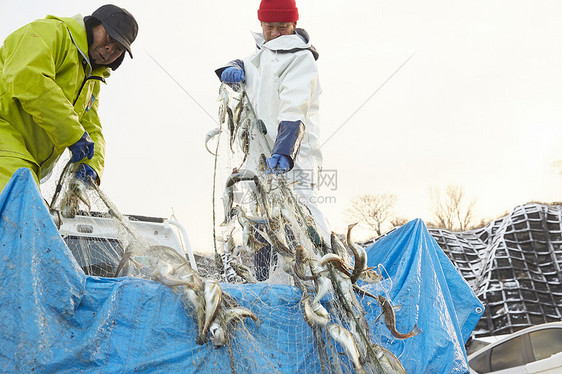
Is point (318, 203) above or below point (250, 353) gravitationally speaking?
above

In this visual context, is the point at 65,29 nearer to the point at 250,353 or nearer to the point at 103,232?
the point at 103,232

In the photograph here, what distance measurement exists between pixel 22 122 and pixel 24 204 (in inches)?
37.5

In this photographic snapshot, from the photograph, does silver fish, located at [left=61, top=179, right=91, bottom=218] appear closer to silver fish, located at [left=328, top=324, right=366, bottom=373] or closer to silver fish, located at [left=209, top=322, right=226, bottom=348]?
silver fish, located at [left=209, top=322, right=226, bottom=348]

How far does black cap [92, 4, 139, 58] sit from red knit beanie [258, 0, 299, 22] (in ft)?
3.21

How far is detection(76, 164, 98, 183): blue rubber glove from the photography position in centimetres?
304

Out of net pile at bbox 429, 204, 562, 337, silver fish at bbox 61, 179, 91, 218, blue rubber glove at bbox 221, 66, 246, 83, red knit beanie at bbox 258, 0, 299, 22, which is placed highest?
red knit beanie at bbox 258, 0, 299, 22

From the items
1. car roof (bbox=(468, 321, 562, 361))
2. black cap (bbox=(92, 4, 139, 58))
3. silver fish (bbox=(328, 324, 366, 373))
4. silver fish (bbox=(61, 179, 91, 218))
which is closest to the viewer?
silver fish (bbox=(328, 324, 366, 373))

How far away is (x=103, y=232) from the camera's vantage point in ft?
11.8

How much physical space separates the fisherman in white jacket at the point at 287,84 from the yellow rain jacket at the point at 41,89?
3.40ft

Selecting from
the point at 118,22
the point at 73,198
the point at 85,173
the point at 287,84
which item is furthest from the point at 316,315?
the point at 118,22

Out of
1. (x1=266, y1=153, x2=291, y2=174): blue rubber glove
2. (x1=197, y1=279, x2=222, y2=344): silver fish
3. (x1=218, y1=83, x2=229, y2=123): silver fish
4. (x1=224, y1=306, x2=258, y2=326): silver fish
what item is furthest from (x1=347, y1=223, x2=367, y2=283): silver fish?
(x1=218, y1=83, x2=229, y2=123): silver fish

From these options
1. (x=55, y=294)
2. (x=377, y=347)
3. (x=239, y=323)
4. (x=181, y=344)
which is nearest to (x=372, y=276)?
(x=377, y=347)

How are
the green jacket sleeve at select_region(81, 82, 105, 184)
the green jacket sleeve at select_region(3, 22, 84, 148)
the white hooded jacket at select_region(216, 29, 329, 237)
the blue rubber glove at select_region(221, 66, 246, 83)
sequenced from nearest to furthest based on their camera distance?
the green jacket sleeve at select_region(3, 22, 84, 148) < the green jacket sleeve at select_region(81, 82, 105, 184) < the white hooded jacket at select_region(216, 29, 329, 237) < the blue rubber glove at select_region(221, 66, 246, 83)

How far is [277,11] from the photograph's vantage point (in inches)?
144
